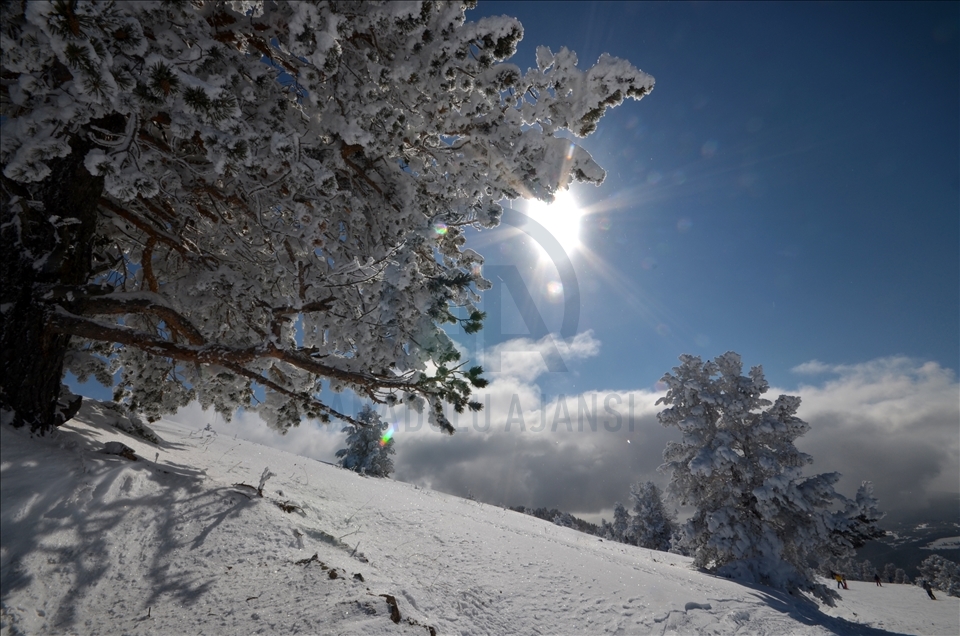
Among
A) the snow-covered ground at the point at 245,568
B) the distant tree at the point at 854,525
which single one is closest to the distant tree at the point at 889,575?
the distant tree at the point at 854,525

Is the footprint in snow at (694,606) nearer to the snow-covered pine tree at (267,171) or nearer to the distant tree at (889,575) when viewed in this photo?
the snow-covered pine tree at (267,171)

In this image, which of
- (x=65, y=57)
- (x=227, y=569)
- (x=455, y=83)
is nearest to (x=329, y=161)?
(x=455, y=83)

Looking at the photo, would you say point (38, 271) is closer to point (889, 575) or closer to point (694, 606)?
point (694, 606)

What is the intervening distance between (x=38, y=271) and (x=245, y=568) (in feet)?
11.2

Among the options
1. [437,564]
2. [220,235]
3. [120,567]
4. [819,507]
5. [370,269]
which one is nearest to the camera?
[120,567]

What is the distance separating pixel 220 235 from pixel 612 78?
19.3ft

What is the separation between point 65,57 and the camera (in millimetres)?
2980

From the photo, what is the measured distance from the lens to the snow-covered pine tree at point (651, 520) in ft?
127

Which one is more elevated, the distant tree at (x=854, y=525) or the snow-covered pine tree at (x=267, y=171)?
the snow-covered pine tree at (x=267, y=171)

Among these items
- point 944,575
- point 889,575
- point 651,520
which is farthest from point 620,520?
point 889,575

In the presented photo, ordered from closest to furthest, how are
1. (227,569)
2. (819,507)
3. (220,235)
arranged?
1. (227,569)
2. (220,235)
3. (819,507)

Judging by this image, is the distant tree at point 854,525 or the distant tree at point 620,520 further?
the distant tree at point 620,520

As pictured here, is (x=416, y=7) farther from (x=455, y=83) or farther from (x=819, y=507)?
(x=819, y=507)

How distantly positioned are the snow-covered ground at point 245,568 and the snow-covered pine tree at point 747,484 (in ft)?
31.9
